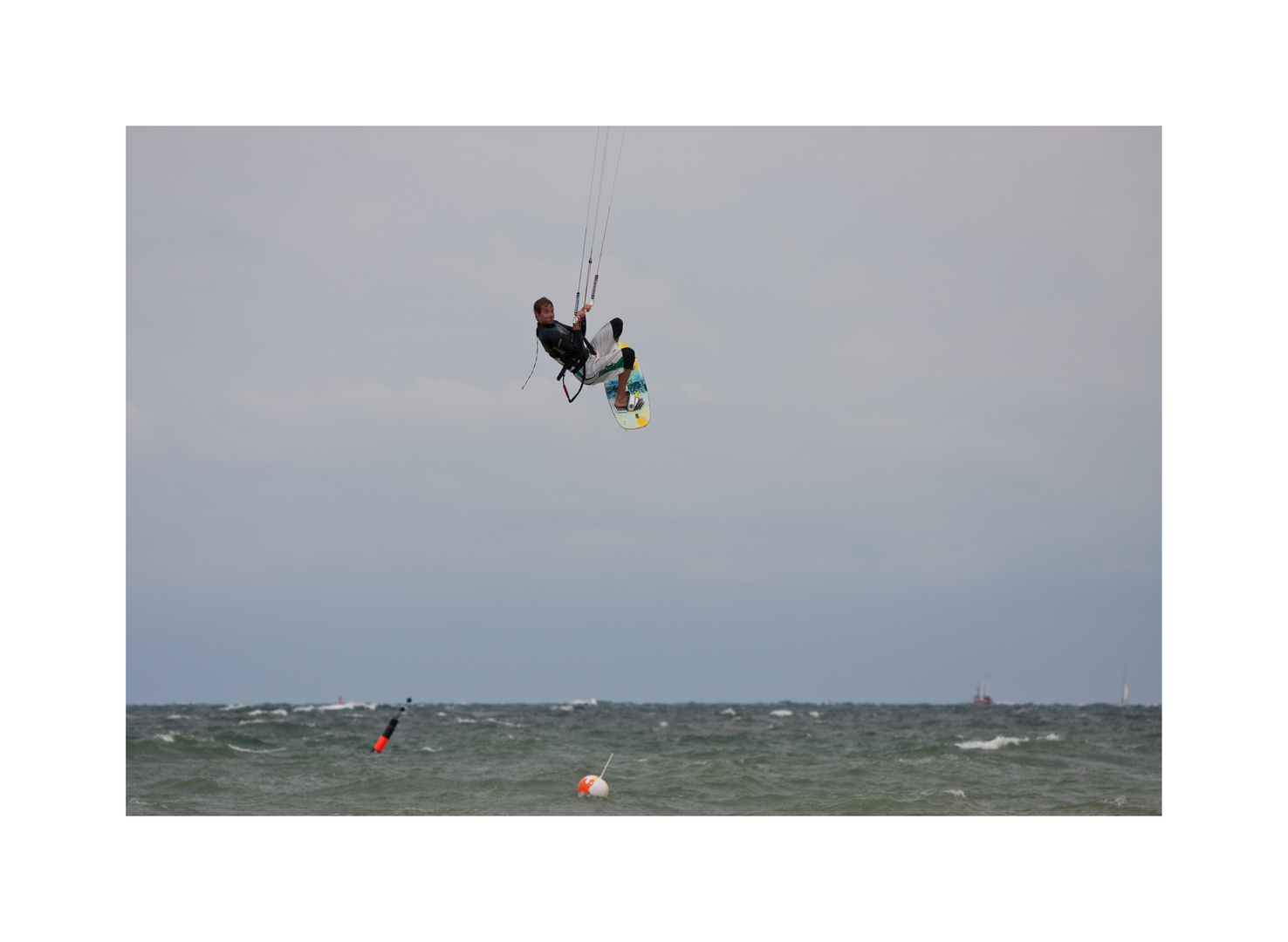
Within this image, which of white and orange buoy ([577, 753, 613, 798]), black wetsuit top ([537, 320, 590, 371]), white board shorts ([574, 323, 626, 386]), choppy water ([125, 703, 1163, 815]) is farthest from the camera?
white and orange buoy ([577, 753, 613, 798])

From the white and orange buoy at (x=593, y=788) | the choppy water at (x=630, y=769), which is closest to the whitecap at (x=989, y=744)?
the choppy water at (x=630, y=769)

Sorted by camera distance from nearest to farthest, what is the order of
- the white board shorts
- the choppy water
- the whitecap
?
the white board shorts < the choppy water < the whitecap

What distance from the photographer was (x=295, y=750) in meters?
23.3

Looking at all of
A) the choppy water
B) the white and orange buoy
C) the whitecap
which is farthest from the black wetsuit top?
the whitecap

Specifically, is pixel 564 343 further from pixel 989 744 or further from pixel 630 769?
pixel 989 744

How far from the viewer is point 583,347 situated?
9.01 meters

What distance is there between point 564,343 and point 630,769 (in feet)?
44.1

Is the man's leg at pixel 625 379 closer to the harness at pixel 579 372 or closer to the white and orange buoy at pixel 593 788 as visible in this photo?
the harness at pixel 579 372

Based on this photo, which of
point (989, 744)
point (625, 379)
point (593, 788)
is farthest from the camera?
point (989, 744)

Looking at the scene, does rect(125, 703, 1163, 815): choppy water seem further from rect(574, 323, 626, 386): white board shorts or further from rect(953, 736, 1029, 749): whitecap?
rect(574, 323, 626, 386): white board shorts

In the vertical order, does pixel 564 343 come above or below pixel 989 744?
above

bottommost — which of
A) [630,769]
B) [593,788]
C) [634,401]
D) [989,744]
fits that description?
[989,744]

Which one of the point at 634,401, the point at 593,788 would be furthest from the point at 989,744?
the point at 634,401

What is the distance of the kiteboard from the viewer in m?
9.92
